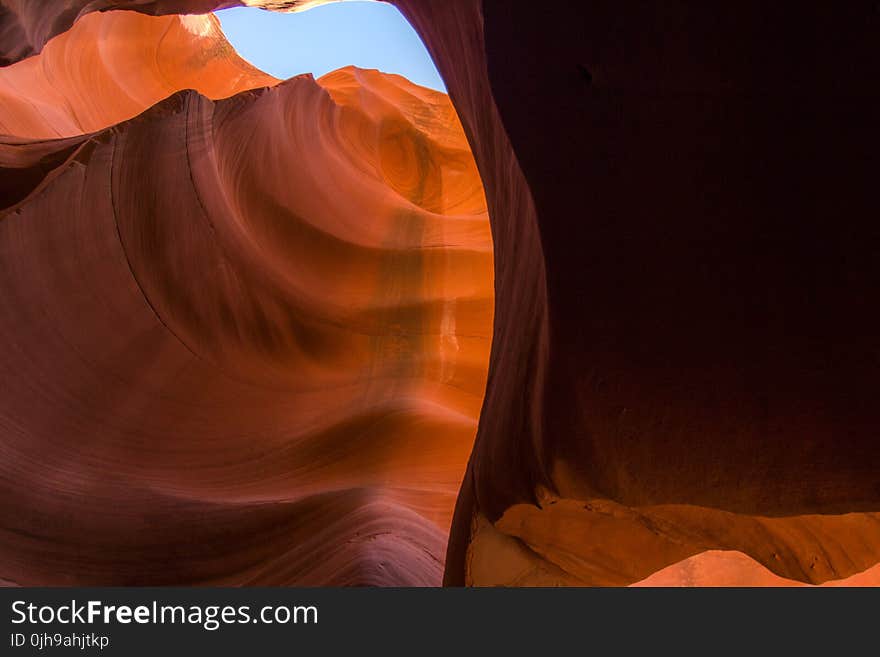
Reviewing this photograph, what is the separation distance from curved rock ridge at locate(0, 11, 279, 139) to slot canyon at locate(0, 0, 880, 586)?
0.05m

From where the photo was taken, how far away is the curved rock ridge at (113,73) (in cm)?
479

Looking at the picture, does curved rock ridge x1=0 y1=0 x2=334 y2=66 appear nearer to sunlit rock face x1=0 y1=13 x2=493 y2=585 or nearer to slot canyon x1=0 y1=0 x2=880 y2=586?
slot canyon x1=0 y1=0 x2=880 y2=586

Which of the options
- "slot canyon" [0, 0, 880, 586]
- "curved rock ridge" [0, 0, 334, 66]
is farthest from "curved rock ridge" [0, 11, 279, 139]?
"curved rock ridge" [0, 0, 334, 66]

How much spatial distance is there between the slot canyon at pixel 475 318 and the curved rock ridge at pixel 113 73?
2.1 inches

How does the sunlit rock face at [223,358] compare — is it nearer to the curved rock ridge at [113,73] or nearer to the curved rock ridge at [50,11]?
the curved rock ridge at [113,73]

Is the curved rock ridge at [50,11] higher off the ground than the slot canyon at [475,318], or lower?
higher

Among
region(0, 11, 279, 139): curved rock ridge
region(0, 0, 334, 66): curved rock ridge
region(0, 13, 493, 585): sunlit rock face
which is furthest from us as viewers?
region(0, 11, 279, 139): curved rock ridge

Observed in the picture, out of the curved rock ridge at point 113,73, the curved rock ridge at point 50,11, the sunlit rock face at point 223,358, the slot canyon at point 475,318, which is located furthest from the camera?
the curved rock ridge at point 113,73

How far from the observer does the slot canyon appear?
1.27 meters

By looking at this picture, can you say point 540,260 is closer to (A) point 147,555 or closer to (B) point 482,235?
(A) point 147,555

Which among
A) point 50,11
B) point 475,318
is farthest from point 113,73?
point 475,318

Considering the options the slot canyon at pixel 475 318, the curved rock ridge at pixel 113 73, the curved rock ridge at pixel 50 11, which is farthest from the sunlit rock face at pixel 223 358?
the curved rock ridge at pixel 50 11

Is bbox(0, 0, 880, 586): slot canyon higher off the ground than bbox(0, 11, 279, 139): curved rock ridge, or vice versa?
bbox(0, 11, 279, 139): curved rock ridge

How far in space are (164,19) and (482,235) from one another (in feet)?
13.8
